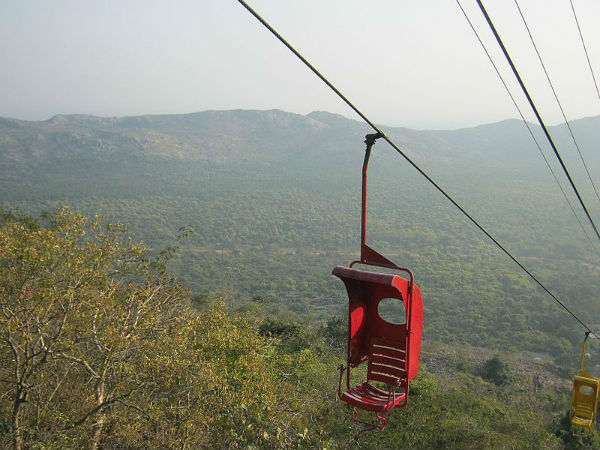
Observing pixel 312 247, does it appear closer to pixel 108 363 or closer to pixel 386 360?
pixel 108 363

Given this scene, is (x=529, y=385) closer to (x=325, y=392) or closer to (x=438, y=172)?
(x=325, y=392)

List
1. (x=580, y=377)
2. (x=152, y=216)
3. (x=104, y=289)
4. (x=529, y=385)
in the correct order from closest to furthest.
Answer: (x=580, y=377) → (x=104, y=289) → (x=529, y=385) → (x=152, y=216)

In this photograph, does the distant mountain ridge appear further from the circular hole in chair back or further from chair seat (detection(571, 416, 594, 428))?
chair seat (detection(571, 416, 594, 428))

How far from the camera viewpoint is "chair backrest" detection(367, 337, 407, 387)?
17.2ft

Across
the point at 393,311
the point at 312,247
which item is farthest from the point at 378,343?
the point at 312,247

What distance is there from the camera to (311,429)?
1556 cm

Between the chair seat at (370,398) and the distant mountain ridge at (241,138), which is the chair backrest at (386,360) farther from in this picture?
the distant mountain ridge at (241,138)

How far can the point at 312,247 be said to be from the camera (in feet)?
309

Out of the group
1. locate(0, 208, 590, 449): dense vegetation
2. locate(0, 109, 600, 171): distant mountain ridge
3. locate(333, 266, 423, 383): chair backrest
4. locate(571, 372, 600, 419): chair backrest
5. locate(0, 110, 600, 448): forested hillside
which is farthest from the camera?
locate(0, 109, 600, 171): distant mountain ridge

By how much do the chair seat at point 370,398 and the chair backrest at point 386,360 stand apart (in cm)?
14

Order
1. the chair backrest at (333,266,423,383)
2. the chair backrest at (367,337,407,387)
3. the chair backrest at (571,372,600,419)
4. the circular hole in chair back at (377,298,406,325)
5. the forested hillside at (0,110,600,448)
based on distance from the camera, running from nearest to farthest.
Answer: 1. the chair backrest at (333,266,423,383)
2. the chair backrest at (367,337,407,387)
3. the chair backrest at (571,372,600,419)
4. the forested hillside at (0,110,600,448)
5. the circular hole in chair back at (377,298,406,325)

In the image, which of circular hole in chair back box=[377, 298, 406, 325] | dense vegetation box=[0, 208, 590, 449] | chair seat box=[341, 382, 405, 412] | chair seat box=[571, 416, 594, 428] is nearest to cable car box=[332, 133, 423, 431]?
chair seat box=[341, 382, 405, 412]

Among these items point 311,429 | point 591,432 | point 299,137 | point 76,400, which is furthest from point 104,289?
point 299,137

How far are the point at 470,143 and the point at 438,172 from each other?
182 feet
